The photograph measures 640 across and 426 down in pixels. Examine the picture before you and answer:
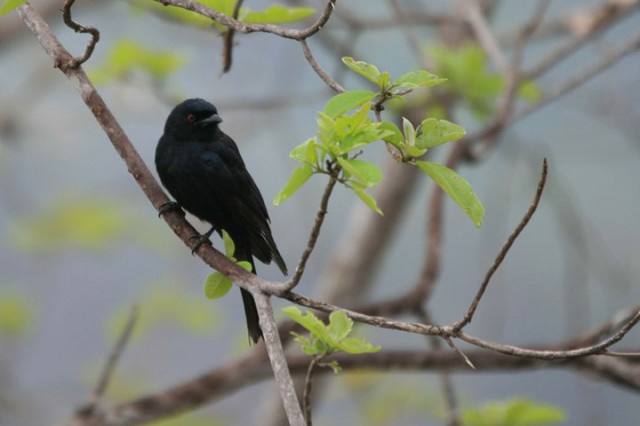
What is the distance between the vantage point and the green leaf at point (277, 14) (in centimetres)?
192

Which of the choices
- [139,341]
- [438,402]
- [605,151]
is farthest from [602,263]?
[139,341]

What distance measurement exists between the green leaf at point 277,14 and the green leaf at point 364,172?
27.6 inches

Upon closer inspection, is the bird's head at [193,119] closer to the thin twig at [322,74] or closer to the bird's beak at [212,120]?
the bird's beak at [212,120]

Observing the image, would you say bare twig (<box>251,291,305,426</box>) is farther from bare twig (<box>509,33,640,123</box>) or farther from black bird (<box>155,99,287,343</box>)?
bare twig (<box>509,33,640,123</box>)

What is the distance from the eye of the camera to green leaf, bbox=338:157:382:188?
4.18 feet

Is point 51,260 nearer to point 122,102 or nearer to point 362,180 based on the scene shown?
point 122,102

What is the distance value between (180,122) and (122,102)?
8.60 ft

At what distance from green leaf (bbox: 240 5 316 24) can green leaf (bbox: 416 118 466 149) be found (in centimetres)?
59

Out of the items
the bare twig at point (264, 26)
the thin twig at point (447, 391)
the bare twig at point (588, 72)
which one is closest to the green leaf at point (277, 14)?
the bare twig at point (264, 26)

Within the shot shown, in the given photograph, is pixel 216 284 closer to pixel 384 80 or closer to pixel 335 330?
pixel 335 330

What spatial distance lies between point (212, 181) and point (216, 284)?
0.87 meters

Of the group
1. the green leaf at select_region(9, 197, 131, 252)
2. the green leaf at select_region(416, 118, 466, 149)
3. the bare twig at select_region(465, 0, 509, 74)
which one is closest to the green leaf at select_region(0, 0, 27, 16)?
the green leaf at select_region(416, 118, 466, 149)

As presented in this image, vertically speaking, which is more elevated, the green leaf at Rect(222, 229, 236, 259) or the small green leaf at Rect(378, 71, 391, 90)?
the green leaf at Rect(222, 229, 236, 259)

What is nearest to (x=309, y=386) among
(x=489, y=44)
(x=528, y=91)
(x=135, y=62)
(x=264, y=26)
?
(x=264, y=26)
